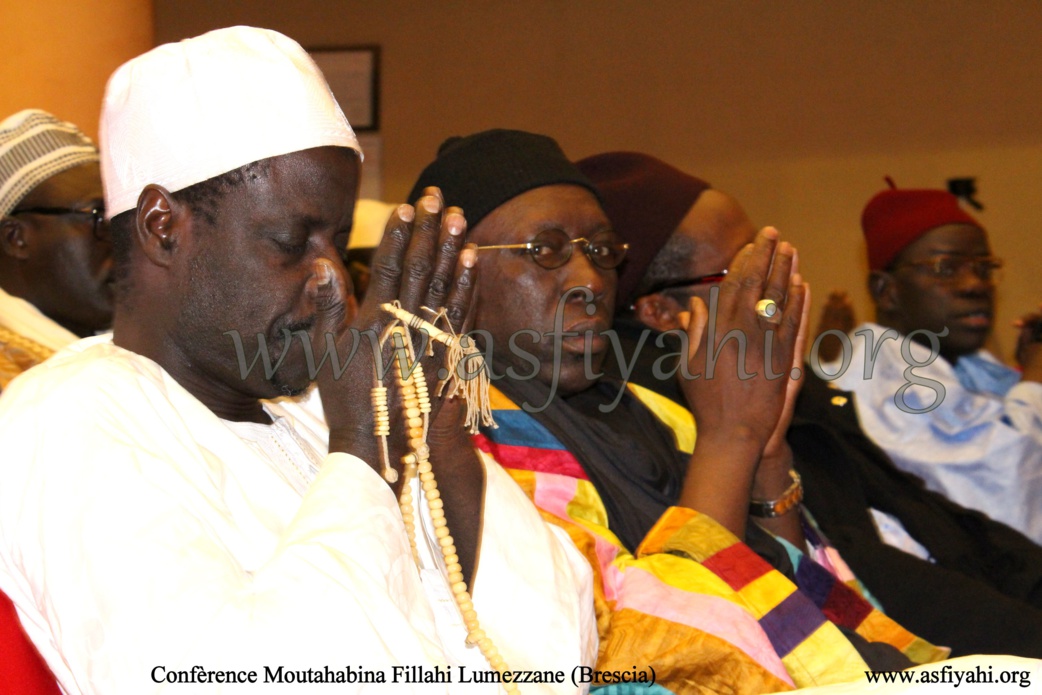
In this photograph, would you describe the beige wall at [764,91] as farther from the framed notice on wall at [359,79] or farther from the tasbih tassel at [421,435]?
the tasbih tassel at [421,435]

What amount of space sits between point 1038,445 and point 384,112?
4481 mm

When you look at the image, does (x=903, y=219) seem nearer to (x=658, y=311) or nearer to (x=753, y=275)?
(x=658, y=311)

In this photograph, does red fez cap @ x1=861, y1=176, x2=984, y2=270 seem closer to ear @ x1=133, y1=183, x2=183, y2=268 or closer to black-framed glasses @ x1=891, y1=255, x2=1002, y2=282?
black-framed glasses @ x1=891, y1=255, x2=1002, y2=282

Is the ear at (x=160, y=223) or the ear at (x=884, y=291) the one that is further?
the ear at (x=884, y=291)

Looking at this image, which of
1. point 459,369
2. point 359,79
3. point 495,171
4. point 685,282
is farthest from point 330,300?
point 359,79

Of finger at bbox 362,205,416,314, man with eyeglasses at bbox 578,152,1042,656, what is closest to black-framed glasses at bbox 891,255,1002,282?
man with eyeglasses at bbox 578,152,1042,656

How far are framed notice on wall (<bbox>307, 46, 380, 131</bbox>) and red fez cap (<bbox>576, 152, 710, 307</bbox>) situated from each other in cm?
374

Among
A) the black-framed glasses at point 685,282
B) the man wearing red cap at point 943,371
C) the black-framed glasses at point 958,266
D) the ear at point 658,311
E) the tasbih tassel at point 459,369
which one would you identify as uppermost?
the tasbih tassel at point 459,369

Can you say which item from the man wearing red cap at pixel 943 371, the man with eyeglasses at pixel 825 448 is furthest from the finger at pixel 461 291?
the man wearing red cap at pixel 943 371

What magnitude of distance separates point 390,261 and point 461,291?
4.9 inches

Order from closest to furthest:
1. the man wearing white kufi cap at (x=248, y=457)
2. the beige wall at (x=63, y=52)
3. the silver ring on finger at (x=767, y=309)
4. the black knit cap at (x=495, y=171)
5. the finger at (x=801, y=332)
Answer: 1. the man wearing white kufi cap at (x=248, y=457)
2. the silver ring on finger at (x=767, y=309)
3. the finger at (x=801, y=332)
4. the black knit cap at (x=495, y=171)
5. the beige wall at (x=63, y=52)

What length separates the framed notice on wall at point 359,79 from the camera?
22.8ft

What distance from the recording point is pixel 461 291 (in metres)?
1.62

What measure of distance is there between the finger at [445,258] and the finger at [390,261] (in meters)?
0.05
